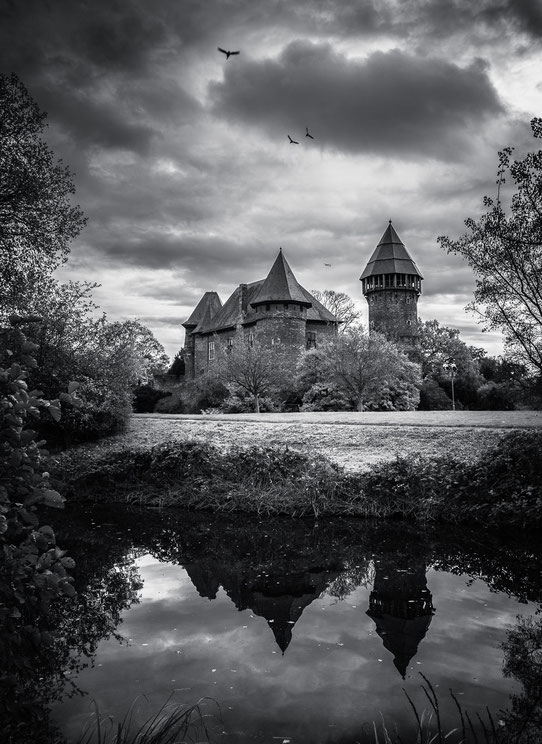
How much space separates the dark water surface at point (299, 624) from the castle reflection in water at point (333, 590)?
0.08ft

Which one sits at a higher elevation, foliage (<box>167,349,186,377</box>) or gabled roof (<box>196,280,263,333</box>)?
gabled roof (<box>196,280,263,333</box>)

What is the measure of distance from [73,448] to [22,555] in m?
14.9

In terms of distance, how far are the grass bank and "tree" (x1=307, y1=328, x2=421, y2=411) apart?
15.5 metres

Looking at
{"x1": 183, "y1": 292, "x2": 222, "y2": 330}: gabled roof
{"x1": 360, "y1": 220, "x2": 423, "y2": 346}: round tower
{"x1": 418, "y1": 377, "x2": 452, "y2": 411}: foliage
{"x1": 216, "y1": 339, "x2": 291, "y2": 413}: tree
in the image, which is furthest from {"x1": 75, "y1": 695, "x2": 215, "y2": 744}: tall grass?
{"x1": 360, "y1": 220, "x2": 423, "y2": 346}: round tower

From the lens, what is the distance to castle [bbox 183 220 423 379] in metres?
45.0

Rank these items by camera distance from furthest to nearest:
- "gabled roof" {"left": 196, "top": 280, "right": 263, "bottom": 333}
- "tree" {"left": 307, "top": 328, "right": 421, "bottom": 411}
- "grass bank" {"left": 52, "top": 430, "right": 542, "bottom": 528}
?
1. "gabled roof" {"left": 196, "top": 280, "right": 263, "bottom": 333}
2. "tree" {"left": 307, "top": 328, "right": 421, "bottom": 411}
3. "grass bank" {"left": 52, "top": 430, "right": 542, "bottom": 528}

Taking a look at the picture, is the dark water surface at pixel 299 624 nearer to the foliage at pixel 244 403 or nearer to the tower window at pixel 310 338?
the foliage at pixel 244 403

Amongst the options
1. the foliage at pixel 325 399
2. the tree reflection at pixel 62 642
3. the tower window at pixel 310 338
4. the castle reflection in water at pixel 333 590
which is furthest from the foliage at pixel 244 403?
the castle reflection in water at pixel 333 590

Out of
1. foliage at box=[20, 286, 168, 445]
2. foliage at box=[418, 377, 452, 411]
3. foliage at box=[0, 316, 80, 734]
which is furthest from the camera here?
foliage at box=[418, 377, 452, 411]

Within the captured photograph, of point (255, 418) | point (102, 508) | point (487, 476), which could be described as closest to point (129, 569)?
point (102, 508)

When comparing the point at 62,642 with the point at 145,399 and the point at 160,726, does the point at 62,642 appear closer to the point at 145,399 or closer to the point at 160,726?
the point at 160,726

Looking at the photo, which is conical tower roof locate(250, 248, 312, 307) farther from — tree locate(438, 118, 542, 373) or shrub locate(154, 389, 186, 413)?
tree locate(438, 118, 542, 373)

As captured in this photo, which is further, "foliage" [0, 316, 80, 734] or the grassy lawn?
the grassy lawn

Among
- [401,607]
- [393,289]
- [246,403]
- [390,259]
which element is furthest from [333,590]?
[390,259]
